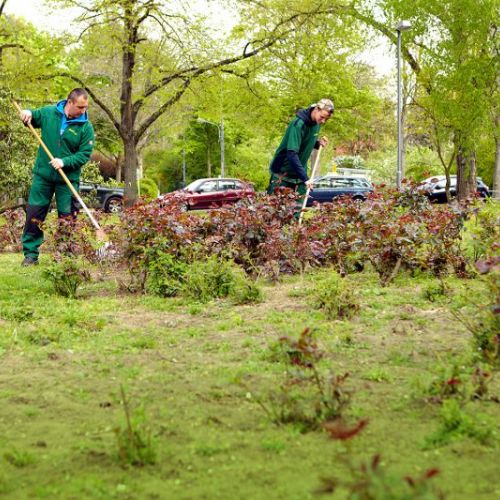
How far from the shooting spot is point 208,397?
12.4 feet

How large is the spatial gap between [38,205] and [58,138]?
2.64 feet

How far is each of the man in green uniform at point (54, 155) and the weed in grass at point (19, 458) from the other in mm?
6535

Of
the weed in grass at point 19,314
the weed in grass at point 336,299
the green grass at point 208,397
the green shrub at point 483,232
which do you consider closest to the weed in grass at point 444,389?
the green grass at point 208,397

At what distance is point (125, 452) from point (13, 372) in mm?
1586

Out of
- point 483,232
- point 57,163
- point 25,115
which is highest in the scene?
point 25,115

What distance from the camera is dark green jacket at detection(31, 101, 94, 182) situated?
9367 mm

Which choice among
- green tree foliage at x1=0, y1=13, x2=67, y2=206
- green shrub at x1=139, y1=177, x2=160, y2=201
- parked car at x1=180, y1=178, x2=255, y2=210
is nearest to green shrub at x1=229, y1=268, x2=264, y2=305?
green tree foliage at x1=0, y1=13, x2=67, y2=206

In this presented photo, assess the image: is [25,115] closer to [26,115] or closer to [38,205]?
[26,115]

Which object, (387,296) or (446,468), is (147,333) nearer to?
(387,296)

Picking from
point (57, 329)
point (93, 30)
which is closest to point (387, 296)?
point (57, 329)

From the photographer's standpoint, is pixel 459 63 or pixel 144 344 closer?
pixel 144 344

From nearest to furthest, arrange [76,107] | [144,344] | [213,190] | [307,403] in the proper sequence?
[307,403], [144,344], [76,107], [213,190]

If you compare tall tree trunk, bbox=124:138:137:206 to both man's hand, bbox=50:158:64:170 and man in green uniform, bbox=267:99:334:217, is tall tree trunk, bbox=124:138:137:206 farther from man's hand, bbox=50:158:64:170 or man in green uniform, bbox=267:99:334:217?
man's hand, bbox=50:158:64:170

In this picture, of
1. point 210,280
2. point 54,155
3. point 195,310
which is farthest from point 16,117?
point 195,310
